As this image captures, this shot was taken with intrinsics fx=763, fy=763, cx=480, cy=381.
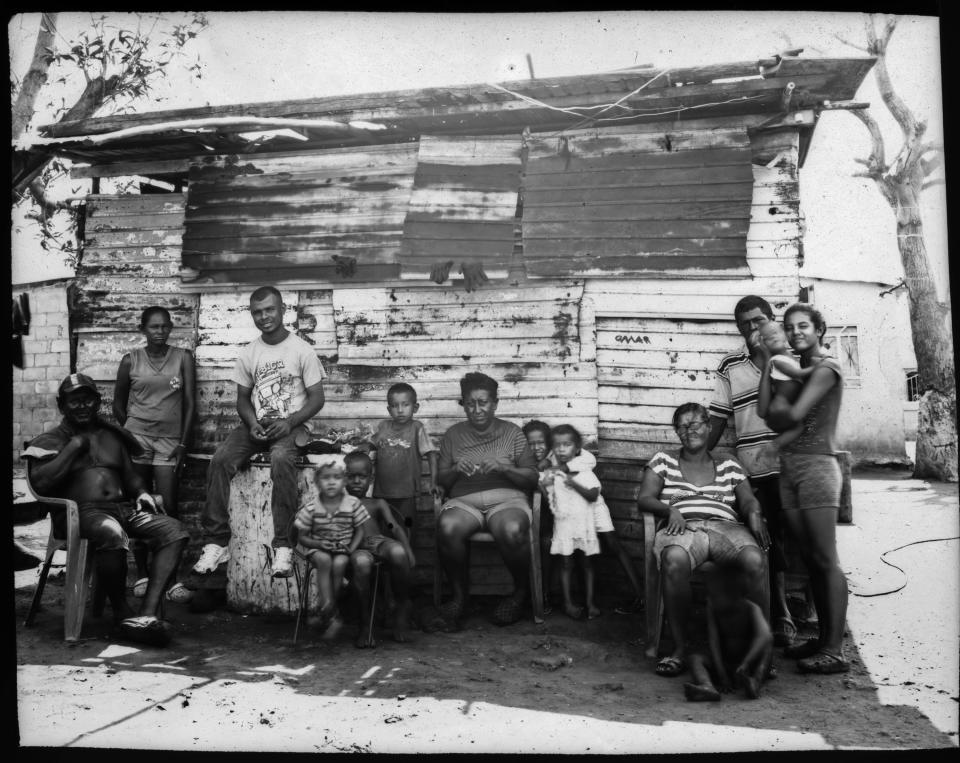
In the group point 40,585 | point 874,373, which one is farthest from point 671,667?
point 874,373

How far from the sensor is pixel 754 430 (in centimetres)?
496

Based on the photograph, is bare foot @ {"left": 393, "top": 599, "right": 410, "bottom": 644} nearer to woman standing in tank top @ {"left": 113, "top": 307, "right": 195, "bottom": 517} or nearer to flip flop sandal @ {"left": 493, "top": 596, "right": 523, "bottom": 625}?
flip flop sandal @ {"left": 493, "top": 596, "right": 523, "bottom": 625}

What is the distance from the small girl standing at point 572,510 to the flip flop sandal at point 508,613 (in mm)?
322

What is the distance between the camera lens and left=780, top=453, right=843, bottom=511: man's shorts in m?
4.37

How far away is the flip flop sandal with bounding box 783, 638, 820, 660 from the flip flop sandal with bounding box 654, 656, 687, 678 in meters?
0.68

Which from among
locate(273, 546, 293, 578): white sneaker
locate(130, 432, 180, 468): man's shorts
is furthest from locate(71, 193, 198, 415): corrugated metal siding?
locate(273, 546, 293, 578): white sneaker

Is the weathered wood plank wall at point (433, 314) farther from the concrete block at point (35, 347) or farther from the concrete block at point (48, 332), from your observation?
the concrete block at point (35, 347)

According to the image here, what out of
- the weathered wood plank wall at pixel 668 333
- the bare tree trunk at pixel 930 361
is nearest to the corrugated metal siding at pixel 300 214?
the weathered wood plank wall at pixel 668 333

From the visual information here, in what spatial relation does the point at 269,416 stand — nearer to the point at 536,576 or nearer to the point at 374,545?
the point at 374,545

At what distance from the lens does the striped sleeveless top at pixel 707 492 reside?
14.7 feet

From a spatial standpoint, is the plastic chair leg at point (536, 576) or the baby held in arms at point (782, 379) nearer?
the baby held in arms at point (782, 379)
